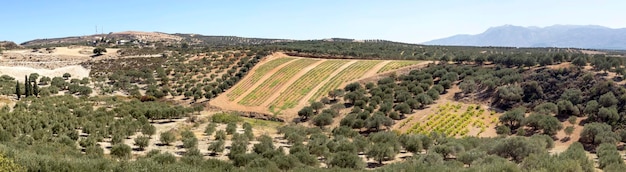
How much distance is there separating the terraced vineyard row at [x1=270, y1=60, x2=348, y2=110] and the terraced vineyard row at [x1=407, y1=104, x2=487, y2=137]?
21.7 meters

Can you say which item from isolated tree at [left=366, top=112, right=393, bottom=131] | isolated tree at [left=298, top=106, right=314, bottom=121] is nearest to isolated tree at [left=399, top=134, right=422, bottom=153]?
isolated tree at [left=366, top=112, right=393, bottom=131]

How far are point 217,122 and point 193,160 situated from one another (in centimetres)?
2026

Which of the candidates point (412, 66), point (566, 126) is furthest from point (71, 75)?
point (566, 126)

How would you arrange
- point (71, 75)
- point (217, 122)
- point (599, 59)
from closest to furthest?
point (217, 122)
point (599, 59)
point (71, 75)

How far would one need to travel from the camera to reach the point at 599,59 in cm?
5362

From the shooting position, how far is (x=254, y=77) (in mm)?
79500

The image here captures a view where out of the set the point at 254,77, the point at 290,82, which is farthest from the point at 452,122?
the point at 254,77

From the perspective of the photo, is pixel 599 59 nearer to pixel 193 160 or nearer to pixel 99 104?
pixel 193 160

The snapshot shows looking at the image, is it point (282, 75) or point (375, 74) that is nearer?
point (375, 74)

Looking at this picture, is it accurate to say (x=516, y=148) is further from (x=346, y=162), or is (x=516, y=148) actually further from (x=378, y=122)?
(x=378, y=122)

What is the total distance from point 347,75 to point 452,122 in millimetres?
30264

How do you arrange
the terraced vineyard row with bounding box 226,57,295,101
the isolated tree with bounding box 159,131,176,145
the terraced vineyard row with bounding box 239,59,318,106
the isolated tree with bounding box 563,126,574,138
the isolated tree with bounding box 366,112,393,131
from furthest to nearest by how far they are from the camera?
the terraced vineyard row with bounding box 226,57,295,101
the terraced vineyard row with bounding box 239,59,318,106
the isolated tree with bounding box 366,112,393,131
the isolated tree with bounding box 563,126,574,138
the isolated tree with bounding box 159,131,176,145

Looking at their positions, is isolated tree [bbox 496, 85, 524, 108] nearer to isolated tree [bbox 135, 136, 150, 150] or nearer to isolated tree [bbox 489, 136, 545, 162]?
isolated tree [bbox 489, 136, 545, 162]

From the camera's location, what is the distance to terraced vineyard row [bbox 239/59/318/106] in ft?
213
